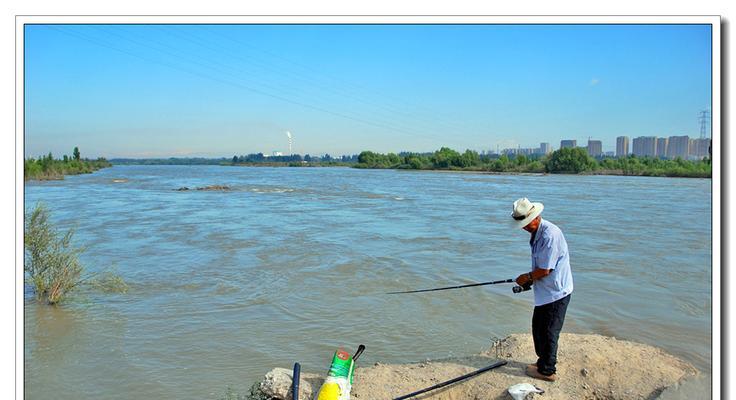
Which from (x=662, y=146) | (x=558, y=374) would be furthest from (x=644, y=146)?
(x=558, y=374)

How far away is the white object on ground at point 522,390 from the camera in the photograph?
12.5 feet

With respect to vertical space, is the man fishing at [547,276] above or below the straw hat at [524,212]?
below

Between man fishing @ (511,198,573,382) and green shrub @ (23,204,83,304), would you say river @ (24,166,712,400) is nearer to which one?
green shrub @ (23,204,83,304)

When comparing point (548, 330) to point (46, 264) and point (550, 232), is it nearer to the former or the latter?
point (550, 232)

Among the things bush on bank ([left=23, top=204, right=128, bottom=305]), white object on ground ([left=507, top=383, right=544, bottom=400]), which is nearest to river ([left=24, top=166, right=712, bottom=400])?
bush on bank ([left=23, top=204, right=128, bottom=305])

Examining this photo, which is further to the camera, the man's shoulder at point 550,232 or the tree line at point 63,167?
the tree line at point 63,167

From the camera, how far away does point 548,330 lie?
12.9 feet

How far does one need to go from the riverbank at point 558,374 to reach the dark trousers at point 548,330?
146mm

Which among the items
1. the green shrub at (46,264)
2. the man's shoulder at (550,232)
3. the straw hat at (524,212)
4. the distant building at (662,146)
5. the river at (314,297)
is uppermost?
the distant building at (662,146)

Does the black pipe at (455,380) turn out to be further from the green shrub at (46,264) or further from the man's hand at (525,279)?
the green shrub at (46,264)

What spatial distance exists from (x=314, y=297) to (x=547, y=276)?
5108mm

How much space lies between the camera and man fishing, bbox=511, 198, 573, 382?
3.82m

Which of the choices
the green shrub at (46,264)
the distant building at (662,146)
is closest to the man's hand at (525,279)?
the green shrub at (46,264)

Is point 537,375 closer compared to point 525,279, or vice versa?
point 525,279
